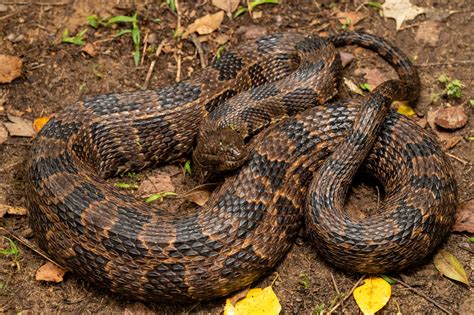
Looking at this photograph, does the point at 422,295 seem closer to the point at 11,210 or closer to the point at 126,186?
the point at 126,186

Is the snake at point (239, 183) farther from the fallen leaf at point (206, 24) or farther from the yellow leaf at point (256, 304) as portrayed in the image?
the fallen leaf at point (206, 24)

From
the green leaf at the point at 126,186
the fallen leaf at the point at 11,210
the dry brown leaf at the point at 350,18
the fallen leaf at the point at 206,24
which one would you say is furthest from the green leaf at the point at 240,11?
the fallen leaf at the point at 11,210

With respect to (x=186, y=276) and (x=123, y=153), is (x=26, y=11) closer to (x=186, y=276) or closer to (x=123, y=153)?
(x=123, y=153)

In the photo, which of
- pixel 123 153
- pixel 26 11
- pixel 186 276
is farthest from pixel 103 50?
pixel 186 276

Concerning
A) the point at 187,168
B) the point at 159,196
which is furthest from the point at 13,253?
the point at 187,168

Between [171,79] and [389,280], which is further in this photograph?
[171,79]
